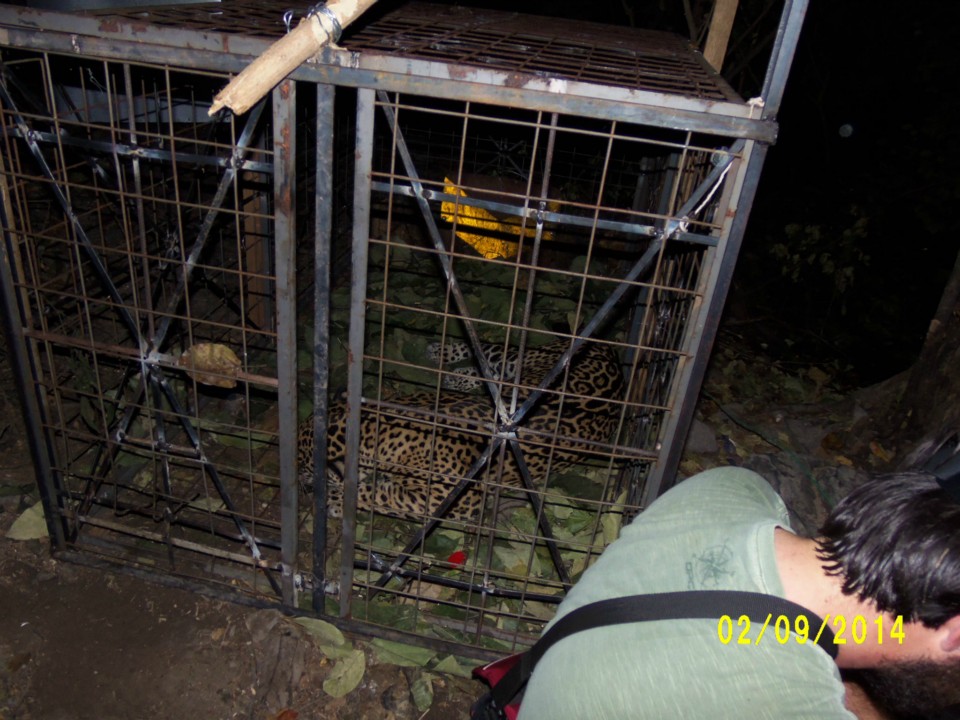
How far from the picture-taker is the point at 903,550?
1.56 meters

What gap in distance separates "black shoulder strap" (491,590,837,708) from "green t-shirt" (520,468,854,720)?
0.02 metres

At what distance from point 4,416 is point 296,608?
270 centimetres

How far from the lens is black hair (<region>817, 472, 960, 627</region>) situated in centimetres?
151

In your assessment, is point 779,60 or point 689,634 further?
point 779,60

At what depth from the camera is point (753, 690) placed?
1.41 meters

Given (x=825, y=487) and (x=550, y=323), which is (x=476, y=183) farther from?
(x=825, y=487)

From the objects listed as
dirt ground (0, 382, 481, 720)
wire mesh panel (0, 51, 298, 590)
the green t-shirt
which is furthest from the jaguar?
the green t-shirt

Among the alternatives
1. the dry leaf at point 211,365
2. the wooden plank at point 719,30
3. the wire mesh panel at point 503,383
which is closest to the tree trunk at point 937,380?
the wire mesh panel at point 503,383

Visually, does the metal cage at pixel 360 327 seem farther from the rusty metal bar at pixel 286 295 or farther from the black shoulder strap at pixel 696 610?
the black shoulder strap at pixel 696 610

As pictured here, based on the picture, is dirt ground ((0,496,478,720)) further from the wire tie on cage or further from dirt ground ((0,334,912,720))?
the wire tie on cage

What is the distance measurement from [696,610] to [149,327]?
9.32 ft

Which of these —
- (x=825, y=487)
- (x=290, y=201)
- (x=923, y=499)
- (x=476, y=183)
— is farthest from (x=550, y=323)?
(x=923, y=499)
